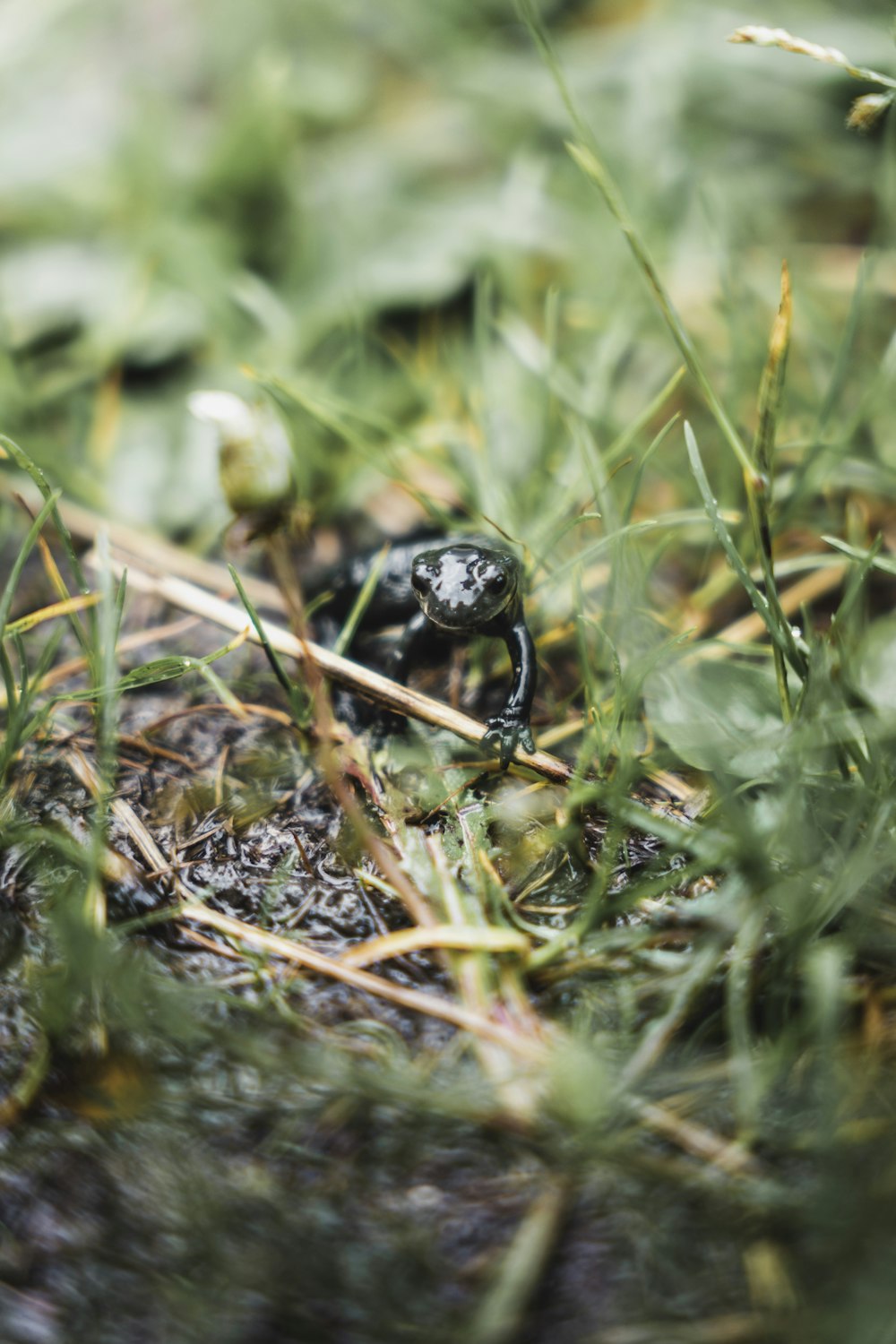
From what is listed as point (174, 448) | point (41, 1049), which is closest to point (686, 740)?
point (41, 1049)

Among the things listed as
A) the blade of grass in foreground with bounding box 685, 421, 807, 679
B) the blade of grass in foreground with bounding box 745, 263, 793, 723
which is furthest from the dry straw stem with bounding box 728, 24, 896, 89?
the blade of grass in foreground with bounding box 685, 421, 807, 679

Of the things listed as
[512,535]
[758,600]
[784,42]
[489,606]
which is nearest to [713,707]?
[758,600]

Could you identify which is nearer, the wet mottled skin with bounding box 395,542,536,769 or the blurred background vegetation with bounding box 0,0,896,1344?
the blurred background vegetation with bounding box 0,0,896,1344

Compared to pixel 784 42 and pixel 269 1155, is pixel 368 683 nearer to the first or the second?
pixel 269 1155

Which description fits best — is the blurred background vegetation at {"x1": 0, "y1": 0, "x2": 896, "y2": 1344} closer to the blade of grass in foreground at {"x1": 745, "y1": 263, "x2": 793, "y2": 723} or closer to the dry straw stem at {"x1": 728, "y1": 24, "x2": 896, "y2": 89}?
the blade of grass in foreground at {"x1": 745, "y1": 263, "x2": 793, "y2": 723}

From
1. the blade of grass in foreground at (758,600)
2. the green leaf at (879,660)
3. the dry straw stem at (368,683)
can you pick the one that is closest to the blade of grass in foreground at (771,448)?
the blade of grass in foreground at (758,600)

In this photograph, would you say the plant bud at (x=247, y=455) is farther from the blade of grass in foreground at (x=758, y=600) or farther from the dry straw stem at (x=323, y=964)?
the blade of grass in foreground at (x=758, y=600)
